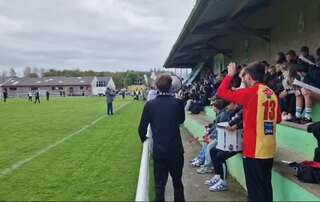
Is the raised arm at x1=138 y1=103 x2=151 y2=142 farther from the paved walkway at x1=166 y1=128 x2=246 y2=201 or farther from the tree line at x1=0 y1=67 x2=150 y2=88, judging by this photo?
the tree line at x1=0 y1=67 x2=150 y2=88

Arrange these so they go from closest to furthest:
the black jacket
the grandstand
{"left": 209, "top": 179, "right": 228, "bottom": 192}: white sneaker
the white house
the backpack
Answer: the backpack
the black jacket
the grandstand
{"left": 209, "top": 179, "right": 228, "bottom": 192}: white sneaker
the white house

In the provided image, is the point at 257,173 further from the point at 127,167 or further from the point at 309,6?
the point at 309,6

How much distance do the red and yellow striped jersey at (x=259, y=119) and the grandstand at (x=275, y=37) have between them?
0.61 m

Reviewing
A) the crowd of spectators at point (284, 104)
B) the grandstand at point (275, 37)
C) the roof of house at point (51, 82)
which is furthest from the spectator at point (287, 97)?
the roof of house at point (51, 82)

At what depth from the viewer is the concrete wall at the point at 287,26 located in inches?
419

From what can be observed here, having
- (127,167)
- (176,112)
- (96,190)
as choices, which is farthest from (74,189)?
(176,112)

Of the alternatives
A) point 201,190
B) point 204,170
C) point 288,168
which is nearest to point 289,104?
Answer: point 204,170

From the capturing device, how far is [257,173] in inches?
207

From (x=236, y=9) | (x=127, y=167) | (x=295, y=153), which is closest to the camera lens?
(x=295, y=153)

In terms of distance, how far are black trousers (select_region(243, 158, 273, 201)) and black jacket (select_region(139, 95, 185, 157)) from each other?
38.6 inches

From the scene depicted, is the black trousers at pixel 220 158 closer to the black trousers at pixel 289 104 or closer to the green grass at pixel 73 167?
the green grass at pixel 73 167

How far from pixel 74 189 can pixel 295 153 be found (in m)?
3.57

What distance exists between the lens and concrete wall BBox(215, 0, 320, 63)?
1063 centimetres

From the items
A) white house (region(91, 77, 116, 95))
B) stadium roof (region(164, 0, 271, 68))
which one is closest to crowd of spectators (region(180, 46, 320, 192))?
stadium roof (region(164, 0, 271, 68))
